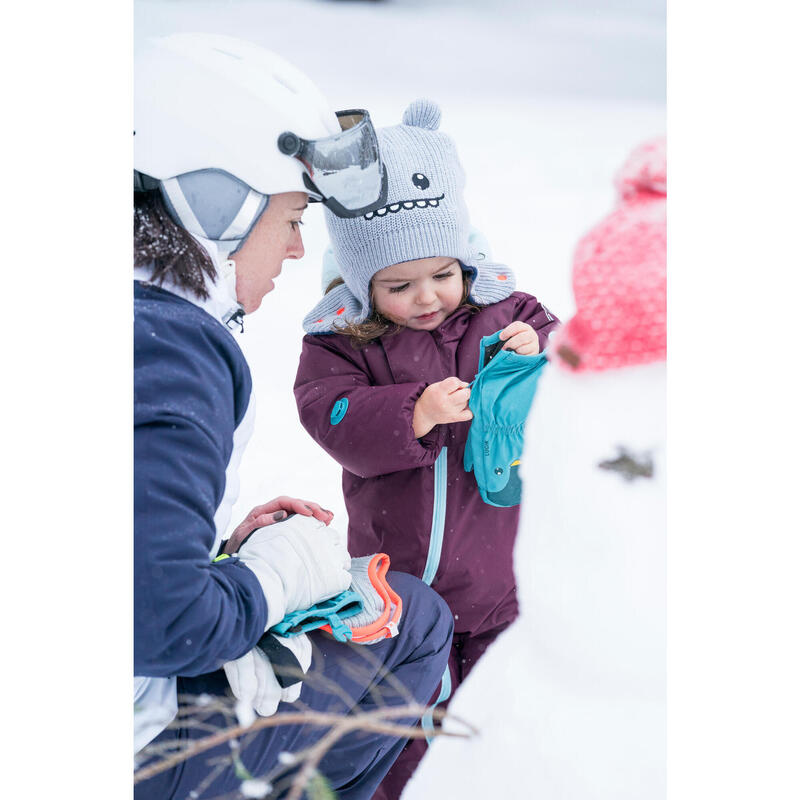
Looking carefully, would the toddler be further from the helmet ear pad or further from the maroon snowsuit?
the helmet ear pad

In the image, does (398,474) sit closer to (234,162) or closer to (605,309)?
(605,309)

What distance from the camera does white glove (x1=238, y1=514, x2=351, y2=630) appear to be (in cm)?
86

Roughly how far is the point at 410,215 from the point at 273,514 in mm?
403

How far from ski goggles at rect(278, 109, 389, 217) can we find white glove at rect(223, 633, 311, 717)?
0.47 metres

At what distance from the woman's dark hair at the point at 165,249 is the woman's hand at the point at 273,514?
314 mm

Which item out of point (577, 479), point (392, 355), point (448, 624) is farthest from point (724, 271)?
point (448, 624)

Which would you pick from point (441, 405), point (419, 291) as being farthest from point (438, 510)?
point (419, 291)

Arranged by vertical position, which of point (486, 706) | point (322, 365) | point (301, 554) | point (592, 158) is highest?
point (592, 158)

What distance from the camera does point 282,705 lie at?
89 cm

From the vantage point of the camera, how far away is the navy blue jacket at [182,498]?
0.76 m

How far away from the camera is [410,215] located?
1054mm

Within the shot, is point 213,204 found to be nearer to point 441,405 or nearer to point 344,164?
point 344,164

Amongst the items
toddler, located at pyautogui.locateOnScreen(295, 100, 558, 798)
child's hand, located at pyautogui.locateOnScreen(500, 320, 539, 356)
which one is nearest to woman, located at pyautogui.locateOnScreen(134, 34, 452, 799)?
toddler, located at pyautogui.locateOnScreen(295, 100, 558, 798)

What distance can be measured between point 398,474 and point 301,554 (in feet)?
0.88
